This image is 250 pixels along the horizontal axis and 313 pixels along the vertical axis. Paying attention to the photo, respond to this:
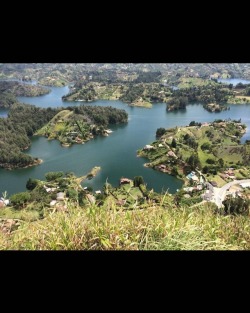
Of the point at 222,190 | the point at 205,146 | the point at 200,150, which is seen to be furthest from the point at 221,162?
the point at 222,190

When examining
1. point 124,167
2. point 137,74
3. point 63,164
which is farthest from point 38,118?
point 137,74

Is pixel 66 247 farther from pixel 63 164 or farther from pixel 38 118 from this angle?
pixel 38 118

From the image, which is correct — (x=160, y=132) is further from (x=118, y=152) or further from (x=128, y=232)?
(x=128, y=232)

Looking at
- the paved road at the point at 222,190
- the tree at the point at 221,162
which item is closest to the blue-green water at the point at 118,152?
the paved road at the point at 222,190

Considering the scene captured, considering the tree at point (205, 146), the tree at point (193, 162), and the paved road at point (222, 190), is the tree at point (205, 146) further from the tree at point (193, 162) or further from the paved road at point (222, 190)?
the paved road at point (222, 190)

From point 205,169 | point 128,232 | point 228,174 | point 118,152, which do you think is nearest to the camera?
point 128,232

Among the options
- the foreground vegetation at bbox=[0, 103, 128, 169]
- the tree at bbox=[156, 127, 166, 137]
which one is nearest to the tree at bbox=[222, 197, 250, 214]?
the foreground vegetation at bbox=[0, 103, 128, 169]
